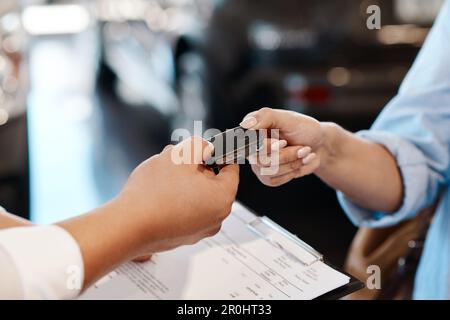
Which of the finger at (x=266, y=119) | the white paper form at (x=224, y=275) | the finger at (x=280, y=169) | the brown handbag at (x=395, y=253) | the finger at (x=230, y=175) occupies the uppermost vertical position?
the finger at (x=266, y=119)

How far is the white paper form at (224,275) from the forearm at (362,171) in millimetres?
234

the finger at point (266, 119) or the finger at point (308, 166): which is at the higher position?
the finger at point (266, 119)

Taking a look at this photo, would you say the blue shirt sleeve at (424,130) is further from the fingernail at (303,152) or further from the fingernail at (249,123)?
the fingernail at (249,123)

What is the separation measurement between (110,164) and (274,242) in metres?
2.45

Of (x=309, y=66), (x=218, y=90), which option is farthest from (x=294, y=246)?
(x=218, y=90)

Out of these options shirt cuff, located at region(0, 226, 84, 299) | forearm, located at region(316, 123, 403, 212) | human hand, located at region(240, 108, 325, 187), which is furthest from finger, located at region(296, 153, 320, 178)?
shirt cuff, located at region(0, 226, 84, 299)

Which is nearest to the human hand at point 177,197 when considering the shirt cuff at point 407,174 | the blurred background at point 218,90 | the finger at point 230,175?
the finger at point 230,175

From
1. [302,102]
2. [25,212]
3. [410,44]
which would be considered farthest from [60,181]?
[410,44]

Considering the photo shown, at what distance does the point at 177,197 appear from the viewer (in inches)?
28.1

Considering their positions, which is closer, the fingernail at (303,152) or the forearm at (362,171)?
the fingernail at (303,152)

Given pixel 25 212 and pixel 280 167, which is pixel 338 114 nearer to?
pixel 25 212

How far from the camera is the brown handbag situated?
112 centimetres

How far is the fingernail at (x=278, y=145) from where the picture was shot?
2.69ft

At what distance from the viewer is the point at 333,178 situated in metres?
1.07
